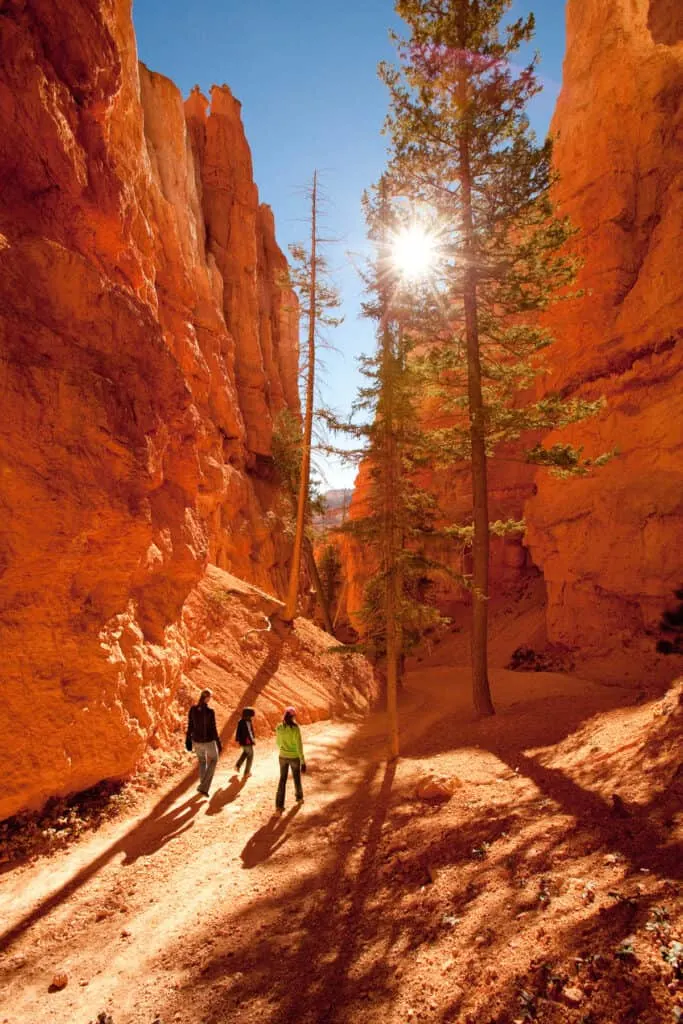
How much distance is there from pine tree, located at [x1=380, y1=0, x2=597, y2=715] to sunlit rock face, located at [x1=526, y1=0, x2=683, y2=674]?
19.0ft

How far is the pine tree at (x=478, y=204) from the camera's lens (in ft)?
37.4

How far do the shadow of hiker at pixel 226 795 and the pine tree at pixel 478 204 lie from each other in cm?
610

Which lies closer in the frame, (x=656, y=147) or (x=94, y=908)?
(x=94, y=908)

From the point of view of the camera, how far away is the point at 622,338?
17562 mm

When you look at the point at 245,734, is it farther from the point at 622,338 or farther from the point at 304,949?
the point at 622,338

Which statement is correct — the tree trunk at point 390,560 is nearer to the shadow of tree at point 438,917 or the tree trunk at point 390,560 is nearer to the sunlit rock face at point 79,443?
the shadow of tree at point 438,917

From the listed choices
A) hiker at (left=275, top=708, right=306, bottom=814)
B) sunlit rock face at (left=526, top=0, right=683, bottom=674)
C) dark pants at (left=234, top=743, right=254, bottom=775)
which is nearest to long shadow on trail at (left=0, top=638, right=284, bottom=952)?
dark pants at (left=234, top=743, right=254, bottom=775)

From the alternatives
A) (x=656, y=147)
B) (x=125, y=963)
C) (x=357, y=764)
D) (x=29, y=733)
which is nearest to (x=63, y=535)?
(x=29, y=733)

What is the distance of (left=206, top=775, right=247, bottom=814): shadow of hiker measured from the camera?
8.03 m

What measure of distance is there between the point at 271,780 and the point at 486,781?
4.20 metres

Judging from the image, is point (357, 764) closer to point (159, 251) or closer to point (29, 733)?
point (29, 733)

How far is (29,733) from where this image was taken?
6781 mm

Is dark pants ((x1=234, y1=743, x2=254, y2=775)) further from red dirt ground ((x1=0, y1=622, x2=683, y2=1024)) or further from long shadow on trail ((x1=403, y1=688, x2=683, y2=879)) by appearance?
long shadow on trail ((x1=403, y1=688, x2=683, y2=879))

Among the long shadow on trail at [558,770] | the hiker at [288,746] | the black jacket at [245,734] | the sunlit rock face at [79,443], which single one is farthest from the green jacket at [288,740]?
the long shadow on trail at [558,770]
